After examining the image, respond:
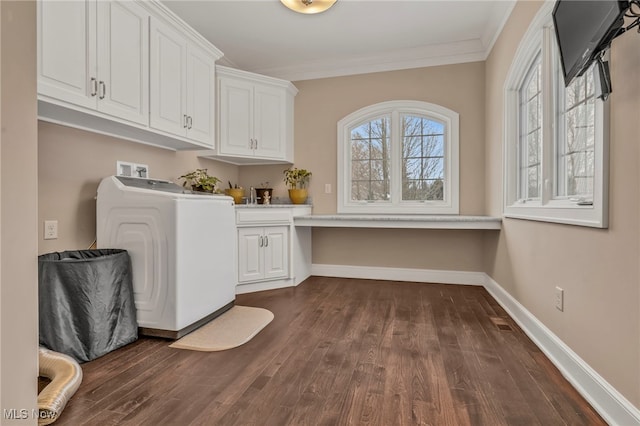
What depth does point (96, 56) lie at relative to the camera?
6.33ft

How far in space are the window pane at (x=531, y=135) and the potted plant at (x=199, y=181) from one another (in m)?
2.74

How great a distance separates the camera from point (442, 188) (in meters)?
3.62

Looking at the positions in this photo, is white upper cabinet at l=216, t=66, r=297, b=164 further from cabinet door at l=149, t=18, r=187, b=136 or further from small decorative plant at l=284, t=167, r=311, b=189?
cabinet door at l=149, t=18, r=187, b=136

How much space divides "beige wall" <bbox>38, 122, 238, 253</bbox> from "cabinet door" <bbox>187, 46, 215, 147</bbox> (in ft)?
1.73

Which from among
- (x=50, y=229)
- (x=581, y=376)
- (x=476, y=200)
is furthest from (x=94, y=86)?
(x=476, y=200)

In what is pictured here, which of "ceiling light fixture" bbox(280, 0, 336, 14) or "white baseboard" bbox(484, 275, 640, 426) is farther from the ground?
"ceiling light fixture" bbox(280, 0, 336, 14)

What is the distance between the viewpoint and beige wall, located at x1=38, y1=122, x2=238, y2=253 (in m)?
1.99

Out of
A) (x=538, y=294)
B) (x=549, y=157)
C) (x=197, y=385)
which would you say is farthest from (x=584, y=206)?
(x=197, y=385)

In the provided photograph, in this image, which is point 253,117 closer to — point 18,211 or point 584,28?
point 584,28

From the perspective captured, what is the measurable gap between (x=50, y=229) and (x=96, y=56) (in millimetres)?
1103

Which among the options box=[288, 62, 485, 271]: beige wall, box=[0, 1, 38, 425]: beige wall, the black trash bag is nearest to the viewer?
box=[0, 1, 38, 425]: beige wall

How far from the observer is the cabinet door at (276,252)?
3.26 metres

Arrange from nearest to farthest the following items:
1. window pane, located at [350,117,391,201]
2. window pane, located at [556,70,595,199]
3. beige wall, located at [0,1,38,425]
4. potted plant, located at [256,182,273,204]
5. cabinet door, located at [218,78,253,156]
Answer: beige wall, located at [0,1,38,425] → window pane, located at [556,70,595,199] → cabinet door, located at [218,78,253,156] → window pane, located at [350,117,391,201] → potted plant, located at [256,182,273,204]

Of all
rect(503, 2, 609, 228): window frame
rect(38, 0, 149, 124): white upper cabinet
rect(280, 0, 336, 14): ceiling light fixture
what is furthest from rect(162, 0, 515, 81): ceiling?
rect(38, 0, 149, 124): white upper cabinet
